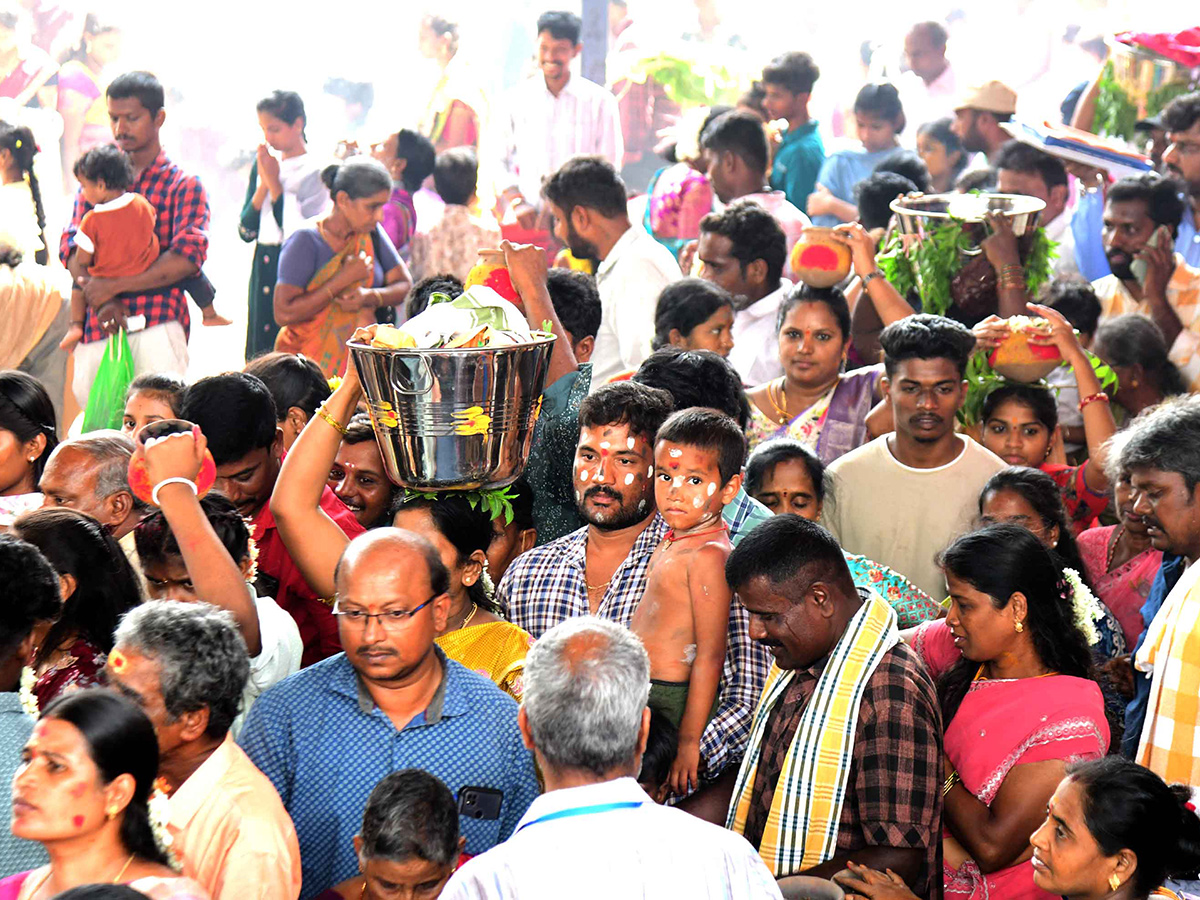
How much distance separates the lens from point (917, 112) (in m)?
11.9

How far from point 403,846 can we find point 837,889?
88 cm

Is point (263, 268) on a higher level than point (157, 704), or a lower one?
higher

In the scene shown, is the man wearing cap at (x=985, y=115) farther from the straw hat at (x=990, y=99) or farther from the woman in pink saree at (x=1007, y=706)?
the woman in pink saree at (x=1007, y=706)

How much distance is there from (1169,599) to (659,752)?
4.44ft

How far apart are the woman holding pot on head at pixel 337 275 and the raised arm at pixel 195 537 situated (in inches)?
144

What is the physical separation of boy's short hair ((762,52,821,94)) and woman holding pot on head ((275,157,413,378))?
2.86 metres

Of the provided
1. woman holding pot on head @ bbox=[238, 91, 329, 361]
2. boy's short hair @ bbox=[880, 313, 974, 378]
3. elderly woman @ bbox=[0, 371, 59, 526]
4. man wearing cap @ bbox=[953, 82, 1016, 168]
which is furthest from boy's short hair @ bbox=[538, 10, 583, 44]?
elderly woman @ bbox=[0, 371, 59, 526]

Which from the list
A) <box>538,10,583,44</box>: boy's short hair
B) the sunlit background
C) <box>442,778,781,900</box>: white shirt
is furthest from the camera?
the sunlit background

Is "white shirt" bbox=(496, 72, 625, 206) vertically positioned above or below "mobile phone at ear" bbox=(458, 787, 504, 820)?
above

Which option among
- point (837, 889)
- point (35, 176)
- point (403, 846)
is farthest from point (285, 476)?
point (35, 176)

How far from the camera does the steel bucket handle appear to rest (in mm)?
3166

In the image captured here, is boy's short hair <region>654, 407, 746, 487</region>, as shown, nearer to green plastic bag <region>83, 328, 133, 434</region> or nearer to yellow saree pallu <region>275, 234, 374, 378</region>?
yellow saree pallu <region>275, 234, 374, 378</region>

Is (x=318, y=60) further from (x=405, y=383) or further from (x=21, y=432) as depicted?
(x=405, y=383)

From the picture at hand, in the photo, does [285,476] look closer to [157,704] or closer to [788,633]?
[157,704]
